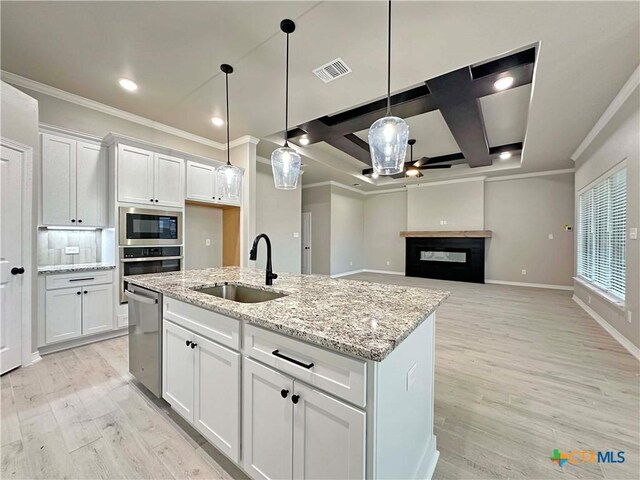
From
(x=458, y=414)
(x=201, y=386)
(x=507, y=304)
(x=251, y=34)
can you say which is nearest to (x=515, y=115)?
(x=507, y=304)

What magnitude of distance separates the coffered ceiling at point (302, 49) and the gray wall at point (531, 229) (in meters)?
3.33

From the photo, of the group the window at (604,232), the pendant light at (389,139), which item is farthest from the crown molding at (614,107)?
the pendant light at (389,139)

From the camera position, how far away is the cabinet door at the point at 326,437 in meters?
0.95

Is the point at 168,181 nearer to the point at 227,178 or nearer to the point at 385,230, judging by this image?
the point at 227,178

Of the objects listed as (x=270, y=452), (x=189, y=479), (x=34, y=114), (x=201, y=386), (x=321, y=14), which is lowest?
(x=189, y=479)

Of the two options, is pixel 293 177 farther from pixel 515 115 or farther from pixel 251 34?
pixel 515 115

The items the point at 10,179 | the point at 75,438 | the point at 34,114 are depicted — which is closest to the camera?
Result: the point at 75,438

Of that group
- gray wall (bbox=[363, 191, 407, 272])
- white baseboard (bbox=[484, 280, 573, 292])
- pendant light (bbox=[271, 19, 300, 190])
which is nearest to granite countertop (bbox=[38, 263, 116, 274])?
pendant light (bbox=[271, 19, 300, 190])

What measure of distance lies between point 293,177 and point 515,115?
153 inches

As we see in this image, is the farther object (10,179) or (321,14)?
(10,179)

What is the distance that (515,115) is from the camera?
416 centimetres

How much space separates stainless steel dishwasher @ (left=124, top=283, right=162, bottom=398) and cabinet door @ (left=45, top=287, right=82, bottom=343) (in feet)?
4.41

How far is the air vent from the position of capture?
2.62 m

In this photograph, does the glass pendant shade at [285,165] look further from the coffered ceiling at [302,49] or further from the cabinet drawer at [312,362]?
the cabinet drawer at [312,362]
